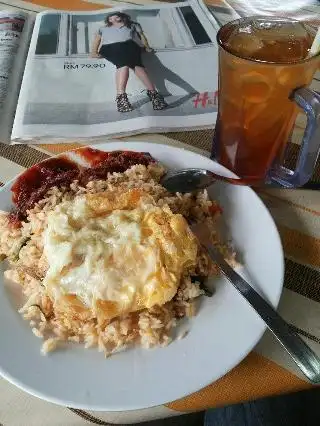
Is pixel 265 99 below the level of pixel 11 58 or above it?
above

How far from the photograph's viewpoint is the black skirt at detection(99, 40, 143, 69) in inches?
43.2

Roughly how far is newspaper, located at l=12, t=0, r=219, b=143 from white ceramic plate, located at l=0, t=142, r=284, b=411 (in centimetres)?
41

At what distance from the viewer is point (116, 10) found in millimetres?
1226

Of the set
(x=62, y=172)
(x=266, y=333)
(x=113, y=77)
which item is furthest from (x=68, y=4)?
(x=266, y=333)

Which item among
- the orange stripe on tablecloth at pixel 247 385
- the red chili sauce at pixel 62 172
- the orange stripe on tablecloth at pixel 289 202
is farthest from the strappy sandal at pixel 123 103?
the orange stripe on tablecloth at pixel 247 385

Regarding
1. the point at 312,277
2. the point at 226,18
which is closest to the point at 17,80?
the point at 226,18

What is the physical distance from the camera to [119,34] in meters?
1.16

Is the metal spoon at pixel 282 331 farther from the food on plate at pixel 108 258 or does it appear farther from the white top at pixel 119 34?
the white top at pixel 119 34

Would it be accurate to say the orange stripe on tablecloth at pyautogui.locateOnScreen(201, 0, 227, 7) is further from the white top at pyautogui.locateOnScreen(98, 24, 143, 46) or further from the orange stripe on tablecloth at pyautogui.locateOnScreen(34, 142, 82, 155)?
the orange stripe on tablecloth at pyautogui.locateOnScreen(34, 142, 82, 155)

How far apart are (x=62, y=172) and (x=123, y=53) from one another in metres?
0.46

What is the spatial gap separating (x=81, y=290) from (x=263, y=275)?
239 millimetres

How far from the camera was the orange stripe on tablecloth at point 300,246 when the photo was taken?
71 centimetres

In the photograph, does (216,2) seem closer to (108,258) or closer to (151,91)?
(151,91)

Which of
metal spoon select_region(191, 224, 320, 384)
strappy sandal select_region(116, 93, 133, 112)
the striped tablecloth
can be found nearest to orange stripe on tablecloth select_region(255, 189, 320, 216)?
the striped tablecloth
